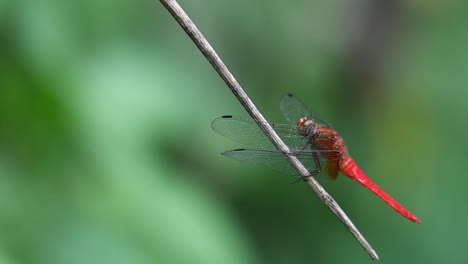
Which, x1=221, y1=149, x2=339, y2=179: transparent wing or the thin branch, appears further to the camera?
x1=221, y1=149, x2=339, y2=179: transparent wing

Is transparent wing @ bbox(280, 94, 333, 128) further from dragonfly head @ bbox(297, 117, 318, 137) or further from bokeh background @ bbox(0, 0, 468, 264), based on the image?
bokeh background @ bbox(0, 0, 468, 264)

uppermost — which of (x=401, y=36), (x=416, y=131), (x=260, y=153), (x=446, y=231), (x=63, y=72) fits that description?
(x=63, y=72)

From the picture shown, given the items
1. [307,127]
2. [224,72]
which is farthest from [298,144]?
[224,72]

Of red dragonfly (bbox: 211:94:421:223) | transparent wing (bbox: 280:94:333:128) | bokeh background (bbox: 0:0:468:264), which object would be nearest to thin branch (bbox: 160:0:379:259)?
red dragonfly (bbox: 211:94:421:223)

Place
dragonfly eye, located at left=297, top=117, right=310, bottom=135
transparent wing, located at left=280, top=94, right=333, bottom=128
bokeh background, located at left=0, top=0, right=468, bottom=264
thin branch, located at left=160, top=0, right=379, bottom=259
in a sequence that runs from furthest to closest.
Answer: transparent wing, located at left=280, top=94, right=333, bottom=128
dragonfly eye, located at left=297, top=117, right=310, bottom=135
bokeh background, located at left=0, top=0, right=468, bottom=264
thin branch, located at left=160, top=0, right=379, bottom=259

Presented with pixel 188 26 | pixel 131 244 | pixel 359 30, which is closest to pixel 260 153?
pixel 131 244

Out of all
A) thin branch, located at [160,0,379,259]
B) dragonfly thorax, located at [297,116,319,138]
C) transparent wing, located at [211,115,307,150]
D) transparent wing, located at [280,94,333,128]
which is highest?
thin branch, located at [160,0,379,259]

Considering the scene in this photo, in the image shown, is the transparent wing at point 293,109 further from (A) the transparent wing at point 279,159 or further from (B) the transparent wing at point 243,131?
(B) the transparent wing at point 243,131

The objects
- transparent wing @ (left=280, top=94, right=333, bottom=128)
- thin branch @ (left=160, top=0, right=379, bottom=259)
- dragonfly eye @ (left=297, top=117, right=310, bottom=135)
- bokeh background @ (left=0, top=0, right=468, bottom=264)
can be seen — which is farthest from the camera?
transparent wing @ (left=280, top=94, right=333, bottom=128)

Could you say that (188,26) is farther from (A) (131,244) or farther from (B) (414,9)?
(B) (414,9)
